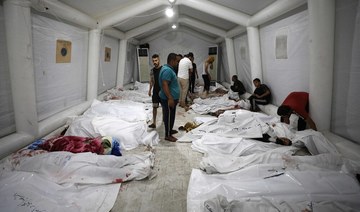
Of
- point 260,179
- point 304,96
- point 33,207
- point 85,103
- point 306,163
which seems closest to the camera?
point 33,207

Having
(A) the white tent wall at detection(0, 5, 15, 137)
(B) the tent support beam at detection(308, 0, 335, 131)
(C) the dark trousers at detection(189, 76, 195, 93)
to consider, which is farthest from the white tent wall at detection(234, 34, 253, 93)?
(A) the white tent wall at detection(0, 5, 15, 137)

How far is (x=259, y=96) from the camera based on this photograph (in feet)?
18.0

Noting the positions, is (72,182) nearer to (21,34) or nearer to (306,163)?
(21,34)

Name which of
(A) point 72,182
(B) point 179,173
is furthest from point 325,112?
(A) point 72,182

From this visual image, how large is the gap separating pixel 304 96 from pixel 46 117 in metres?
4.23

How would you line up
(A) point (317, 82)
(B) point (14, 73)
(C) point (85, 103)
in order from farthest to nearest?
(C) point (85, 103)
(A) point (317, 82)
(B) point (14, 73)

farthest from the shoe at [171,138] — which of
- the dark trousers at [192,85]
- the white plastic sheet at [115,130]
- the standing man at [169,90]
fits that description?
the dark trousers at [192,85]

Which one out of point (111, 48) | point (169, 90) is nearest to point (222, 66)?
point (111, 48)

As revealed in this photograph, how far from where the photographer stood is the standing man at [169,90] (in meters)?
3.47

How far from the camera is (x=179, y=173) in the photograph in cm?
273

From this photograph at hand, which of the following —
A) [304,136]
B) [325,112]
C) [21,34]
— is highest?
[21,34]

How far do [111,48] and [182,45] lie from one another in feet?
15.7

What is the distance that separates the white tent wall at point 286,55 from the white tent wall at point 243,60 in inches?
50.9

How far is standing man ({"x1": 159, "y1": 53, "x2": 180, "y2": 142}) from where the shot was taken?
347 cm
